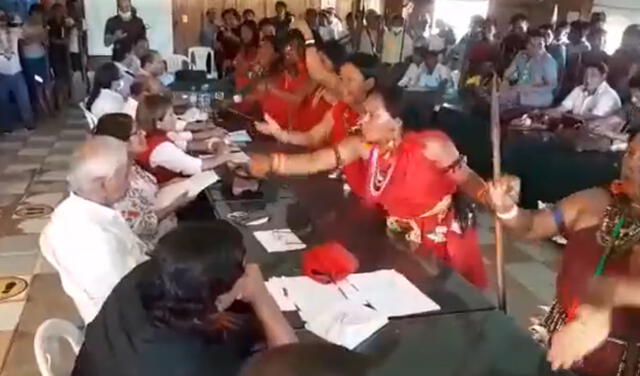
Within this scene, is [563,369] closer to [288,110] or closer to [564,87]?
[288,110]

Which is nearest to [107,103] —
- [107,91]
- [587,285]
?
[107,91]

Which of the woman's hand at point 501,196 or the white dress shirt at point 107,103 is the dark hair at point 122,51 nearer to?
the white dress shirt at point 107,103

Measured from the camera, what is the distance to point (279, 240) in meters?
2.41

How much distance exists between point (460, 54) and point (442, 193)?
17.3ft

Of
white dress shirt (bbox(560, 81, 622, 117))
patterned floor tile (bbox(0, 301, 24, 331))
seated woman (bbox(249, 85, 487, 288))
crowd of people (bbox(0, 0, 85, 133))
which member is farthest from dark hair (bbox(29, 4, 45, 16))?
seated woman (bbox(249, 85, 487, 288))

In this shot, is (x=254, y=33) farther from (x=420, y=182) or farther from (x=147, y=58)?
(x=420, y=182)

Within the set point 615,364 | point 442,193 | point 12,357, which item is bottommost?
point 12,357

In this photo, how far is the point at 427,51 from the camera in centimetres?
711

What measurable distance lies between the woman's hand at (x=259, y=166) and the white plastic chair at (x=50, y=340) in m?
1.30

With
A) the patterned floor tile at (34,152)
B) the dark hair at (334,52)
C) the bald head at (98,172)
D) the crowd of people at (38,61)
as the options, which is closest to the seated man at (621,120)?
the dark hair at (334,52)

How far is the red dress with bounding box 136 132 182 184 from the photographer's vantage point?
318cm

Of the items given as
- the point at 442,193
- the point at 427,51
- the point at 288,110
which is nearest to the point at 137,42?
the point at 288,110

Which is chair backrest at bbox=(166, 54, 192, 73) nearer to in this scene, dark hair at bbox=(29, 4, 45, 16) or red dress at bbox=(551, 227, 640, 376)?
dark hair at bbox=(29, 4, 45, 16)

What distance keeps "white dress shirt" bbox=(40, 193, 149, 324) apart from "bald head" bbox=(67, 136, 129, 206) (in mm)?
34
